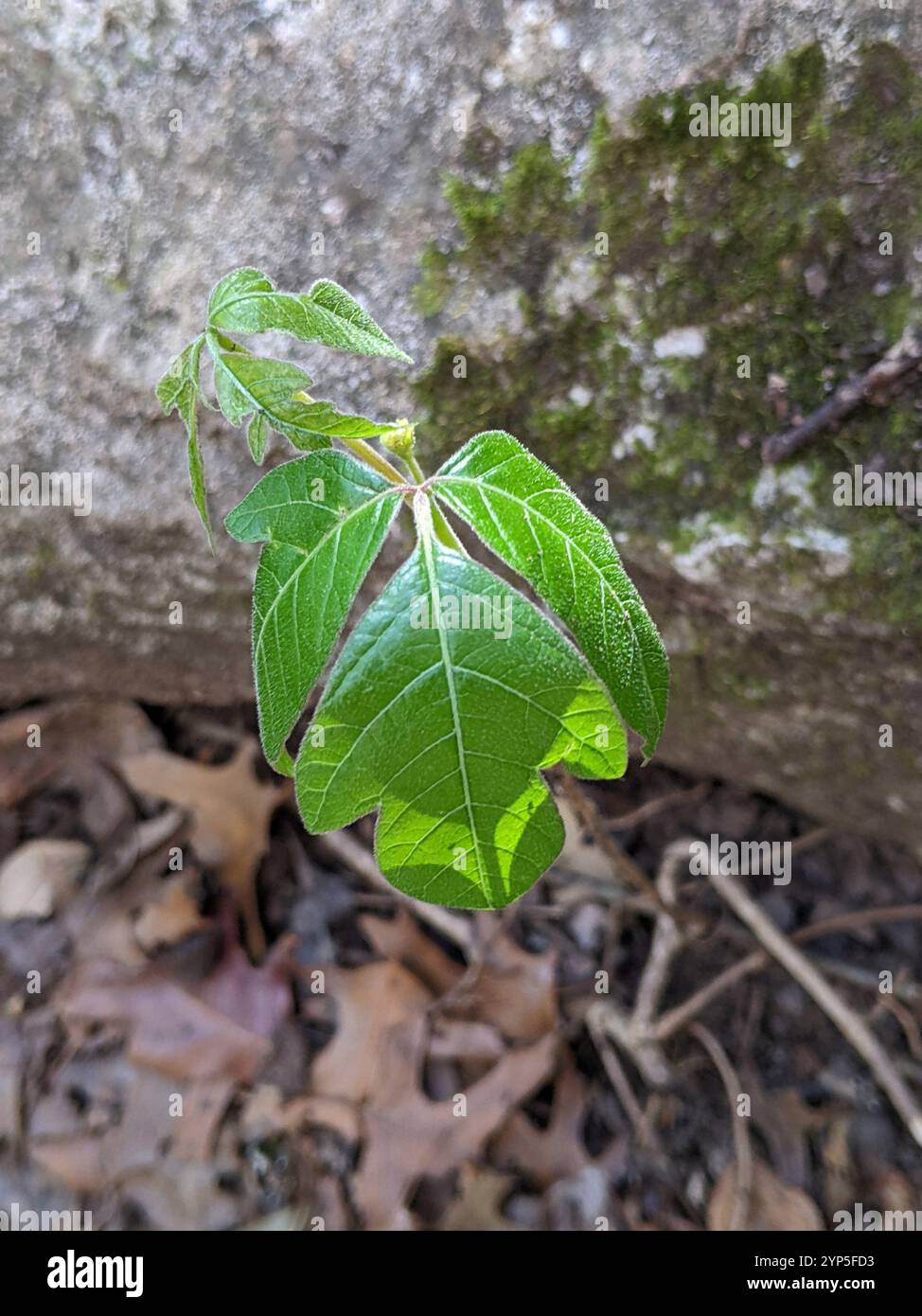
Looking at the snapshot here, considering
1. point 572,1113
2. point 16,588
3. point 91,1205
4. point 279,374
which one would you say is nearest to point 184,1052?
point 91,1205

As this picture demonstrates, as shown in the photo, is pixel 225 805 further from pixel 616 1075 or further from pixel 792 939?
pixel 792 939

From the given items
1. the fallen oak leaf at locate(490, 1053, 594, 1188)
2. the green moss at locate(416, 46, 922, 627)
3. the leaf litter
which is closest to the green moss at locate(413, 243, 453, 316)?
the green moss at locate(416, 46, 922, 627)

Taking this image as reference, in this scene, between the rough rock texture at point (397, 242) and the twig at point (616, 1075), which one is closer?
the rough rock texture at point (397, 242)

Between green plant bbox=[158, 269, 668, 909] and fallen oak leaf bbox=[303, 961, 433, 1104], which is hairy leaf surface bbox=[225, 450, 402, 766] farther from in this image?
fallen oak leaf bbox=[303, 961, 433, 1104]

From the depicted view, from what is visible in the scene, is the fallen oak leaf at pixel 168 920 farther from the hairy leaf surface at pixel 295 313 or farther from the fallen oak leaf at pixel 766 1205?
the hairy leaf surface at pixel 295 313

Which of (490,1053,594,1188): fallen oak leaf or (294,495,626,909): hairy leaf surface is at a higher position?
(294,495,626,909): hairy leaf surface

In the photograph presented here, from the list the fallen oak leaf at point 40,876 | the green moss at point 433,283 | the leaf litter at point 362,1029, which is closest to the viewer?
the green moss at point 433,283

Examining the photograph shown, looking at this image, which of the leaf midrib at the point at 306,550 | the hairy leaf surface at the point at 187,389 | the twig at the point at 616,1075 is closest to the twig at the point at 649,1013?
the twig at the point at 616,1075
